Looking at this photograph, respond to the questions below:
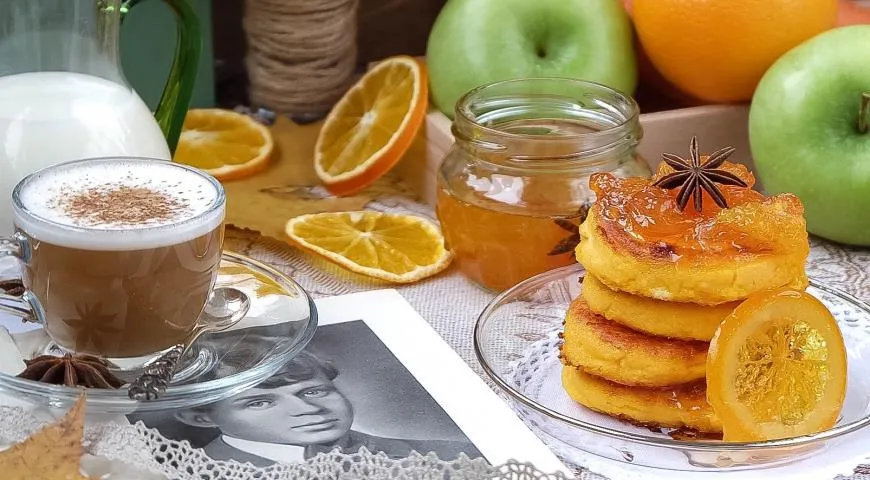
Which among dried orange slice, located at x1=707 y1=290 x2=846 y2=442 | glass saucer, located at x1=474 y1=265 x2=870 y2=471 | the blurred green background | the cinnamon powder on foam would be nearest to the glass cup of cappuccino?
the cinnamon powder on foam

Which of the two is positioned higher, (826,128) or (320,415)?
(826,128)

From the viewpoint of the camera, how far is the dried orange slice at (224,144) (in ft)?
4.30

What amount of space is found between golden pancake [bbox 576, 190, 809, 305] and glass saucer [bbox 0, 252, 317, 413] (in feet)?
0.77

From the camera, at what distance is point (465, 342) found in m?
0.98

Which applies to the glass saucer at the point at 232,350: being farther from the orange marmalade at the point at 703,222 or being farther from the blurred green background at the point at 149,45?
the blurred green background at the point at 149,45

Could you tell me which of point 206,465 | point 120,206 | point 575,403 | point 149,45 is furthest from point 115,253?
point 149,45

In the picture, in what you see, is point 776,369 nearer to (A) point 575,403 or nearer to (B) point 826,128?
(A) point 575,403

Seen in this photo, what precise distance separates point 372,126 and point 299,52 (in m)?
0.21

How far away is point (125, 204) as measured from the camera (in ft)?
2.77

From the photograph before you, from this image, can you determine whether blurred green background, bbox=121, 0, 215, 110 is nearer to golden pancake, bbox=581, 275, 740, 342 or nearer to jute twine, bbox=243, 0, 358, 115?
jute twine, bbox=243, 0, 358, 115

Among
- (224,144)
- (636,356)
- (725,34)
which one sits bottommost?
(224,144)

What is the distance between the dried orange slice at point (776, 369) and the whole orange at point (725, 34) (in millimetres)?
496

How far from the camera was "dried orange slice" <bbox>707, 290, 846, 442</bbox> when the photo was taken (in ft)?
2.49

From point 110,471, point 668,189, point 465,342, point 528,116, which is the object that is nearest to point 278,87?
point 528,116
